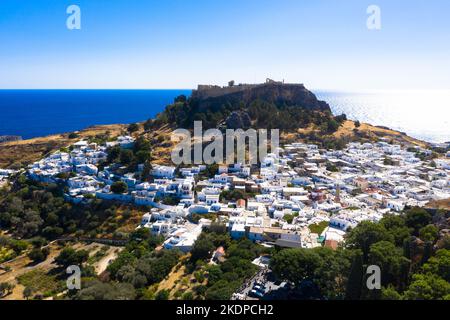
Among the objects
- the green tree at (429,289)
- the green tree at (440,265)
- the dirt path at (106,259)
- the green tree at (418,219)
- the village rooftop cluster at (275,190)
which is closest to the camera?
the green tree at (429,289)

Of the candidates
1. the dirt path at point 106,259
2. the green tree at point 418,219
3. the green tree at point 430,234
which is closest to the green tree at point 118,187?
the dirt path at point 106,259

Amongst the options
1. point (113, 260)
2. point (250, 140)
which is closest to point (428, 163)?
point (250, 140)

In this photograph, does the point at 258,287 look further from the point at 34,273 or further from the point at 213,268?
the point at 34,273

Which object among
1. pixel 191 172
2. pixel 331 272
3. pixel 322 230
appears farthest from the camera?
pixel 191 172

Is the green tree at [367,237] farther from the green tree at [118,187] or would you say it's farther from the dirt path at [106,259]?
the green tree at [118,187]

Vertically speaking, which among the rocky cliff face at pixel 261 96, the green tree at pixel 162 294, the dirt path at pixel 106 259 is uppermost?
the rocky cliff face at pixel 261 96

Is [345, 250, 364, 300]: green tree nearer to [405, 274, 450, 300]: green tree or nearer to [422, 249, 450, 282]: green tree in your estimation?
[405, 274, 450, 300]: green tree
